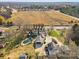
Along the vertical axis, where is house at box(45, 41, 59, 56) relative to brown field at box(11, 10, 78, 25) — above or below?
above

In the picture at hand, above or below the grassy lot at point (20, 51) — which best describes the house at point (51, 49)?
above

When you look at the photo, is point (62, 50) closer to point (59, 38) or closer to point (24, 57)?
point (24, 57)

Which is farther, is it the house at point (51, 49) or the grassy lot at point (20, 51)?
the grassy lot at point (20, 51)

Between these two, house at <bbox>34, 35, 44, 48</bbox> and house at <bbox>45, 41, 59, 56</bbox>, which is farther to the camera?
house at <bbox>34, 35, 44, 48</bbox>

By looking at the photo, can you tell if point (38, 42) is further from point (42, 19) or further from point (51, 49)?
point (42, 19)

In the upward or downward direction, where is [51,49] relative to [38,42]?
upward

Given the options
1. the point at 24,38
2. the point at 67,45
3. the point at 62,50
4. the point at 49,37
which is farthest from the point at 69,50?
the point at 24,38

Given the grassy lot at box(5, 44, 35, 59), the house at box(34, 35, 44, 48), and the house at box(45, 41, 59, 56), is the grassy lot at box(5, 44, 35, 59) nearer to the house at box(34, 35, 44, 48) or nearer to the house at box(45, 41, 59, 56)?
the house at box(34, 35, 44, 48)

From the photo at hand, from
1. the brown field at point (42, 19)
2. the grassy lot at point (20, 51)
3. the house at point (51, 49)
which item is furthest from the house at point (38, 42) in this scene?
the brown field at point (42, 19)

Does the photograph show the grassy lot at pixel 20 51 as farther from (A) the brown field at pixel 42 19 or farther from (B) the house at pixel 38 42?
(A) the brown field at pixel 42 19

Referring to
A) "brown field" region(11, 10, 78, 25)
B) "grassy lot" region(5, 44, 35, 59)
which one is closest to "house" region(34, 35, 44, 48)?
"grassy lot" region(5, 44, 35, 59)

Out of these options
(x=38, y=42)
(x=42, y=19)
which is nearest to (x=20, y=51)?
(x=38, y=42)

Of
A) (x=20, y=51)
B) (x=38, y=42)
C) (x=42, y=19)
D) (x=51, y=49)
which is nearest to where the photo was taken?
(x=51, y=49)
